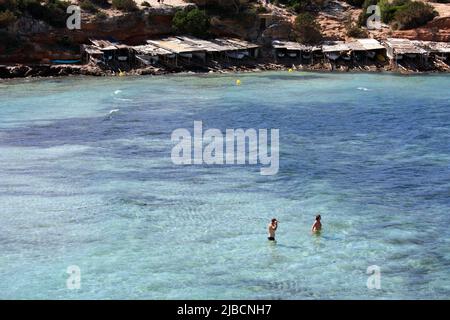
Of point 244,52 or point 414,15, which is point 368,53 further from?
point 244,52

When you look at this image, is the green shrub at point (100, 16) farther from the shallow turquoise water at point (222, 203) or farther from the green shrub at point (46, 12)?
the shallow turquoise water at point (222, 203)

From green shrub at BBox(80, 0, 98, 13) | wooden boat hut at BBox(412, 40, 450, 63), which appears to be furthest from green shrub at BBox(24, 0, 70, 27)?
wooden boat hut at BBox(412, 40, 450, 63)

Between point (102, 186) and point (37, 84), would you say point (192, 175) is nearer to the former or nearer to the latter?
point (102, 186)

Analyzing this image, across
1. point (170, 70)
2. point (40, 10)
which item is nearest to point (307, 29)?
point (170, 70)
